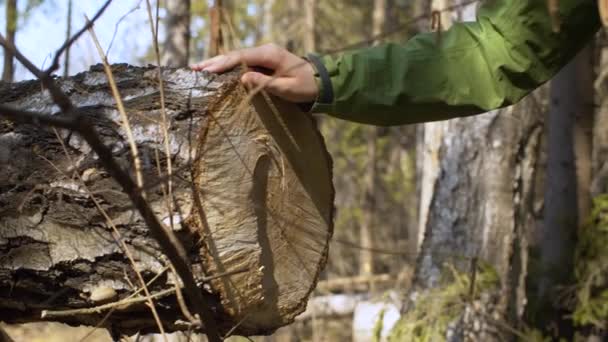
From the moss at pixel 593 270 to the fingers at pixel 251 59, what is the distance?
2.77 m

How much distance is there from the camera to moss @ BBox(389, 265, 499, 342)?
3797 millimetres

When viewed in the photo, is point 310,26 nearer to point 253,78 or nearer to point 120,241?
point 253,78

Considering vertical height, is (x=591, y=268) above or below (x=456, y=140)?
below

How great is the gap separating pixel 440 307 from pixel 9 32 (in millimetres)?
2135

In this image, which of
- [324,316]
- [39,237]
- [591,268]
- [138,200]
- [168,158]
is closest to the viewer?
[138,200]

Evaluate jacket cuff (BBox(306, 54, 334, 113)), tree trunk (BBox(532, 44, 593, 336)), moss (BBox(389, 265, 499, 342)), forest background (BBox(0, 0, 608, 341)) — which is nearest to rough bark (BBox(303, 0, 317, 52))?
forest background (BBox(0, 0, 608, 341))

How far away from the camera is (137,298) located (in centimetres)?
205

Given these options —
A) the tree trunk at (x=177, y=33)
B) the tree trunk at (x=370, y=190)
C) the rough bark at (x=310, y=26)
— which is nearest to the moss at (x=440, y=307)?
the tree trunk at (x=177, y=33)

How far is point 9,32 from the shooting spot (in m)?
3.03

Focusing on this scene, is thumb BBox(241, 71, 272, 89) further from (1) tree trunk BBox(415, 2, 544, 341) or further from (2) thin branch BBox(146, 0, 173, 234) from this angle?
(1) tree trunk BBox(415, 2, 544, 341)

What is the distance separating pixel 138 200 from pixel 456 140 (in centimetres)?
281

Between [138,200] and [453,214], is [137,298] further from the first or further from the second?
[453,214]

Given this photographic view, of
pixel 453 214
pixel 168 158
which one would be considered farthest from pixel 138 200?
pixel 453 214

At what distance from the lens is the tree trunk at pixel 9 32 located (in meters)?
2.69
